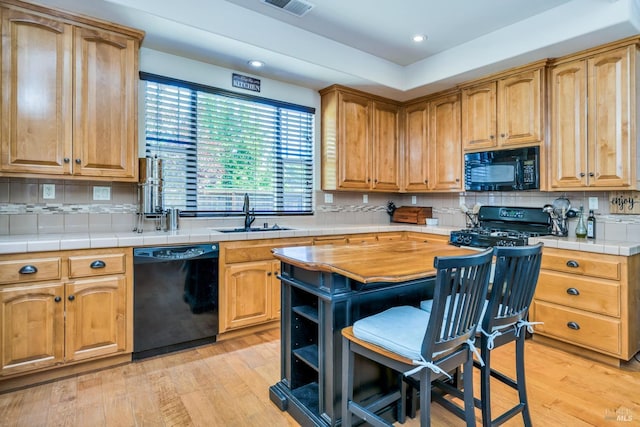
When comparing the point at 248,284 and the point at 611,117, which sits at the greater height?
the point at 611,117

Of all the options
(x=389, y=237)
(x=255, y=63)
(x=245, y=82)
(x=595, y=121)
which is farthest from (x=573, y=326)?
(x=245, y=82)

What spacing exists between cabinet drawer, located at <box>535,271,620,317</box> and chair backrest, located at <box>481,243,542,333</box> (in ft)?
4.67

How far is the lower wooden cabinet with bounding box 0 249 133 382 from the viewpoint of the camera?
6.96ft

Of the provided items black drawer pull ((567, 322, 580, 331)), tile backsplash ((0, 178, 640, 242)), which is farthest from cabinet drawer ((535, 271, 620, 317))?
tile backsplash ((0, 178, 640, 242))

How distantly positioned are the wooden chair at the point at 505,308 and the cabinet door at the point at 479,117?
2.32m

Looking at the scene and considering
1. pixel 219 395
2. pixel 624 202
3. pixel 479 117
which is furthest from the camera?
pixel 479 117

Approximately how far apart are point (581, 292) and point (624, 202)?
36.6 inches

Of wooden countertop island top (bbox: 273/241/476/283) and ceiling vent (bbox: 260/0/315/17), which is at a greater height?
ceiling vent (bbox: 260/0/315/17)

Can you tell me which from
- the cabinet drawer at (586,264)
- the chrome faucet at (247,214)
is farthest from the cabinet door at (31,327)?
the cabinet drawer at (586,264)

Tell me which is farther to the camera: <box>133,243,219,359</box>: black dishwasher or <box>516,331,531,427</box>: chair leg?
<box>133,243,219,359</box>: black dishwasher

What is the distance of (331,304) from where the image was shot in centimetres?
163

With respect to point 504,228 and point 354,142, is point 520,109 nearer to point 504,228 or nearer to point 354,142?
point 504,228

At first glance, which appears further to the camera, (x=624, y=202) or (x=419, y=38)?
(x=419, y=38)

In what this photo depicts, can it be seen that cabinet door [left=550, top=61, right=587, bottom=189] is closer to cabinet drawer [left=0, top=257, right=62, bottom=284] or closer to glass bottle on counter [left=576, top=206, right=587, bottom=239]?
glass bottle on counter [left=576, top=206, right=587, bottom=239]
